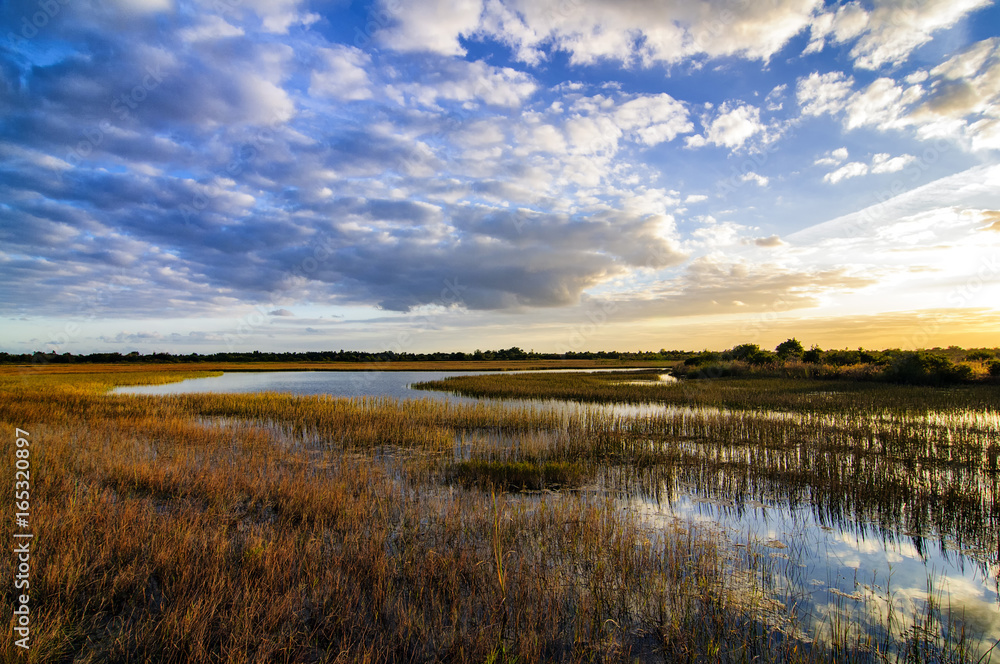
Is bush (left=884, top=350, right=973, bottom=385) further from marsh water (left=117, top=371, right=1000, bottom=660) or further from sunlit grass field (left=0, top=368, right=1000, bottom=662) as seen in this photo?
marsh water (left=117, top=371, right=1000, bottom=660)

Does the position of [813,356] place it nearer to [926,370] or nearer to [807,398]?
[926,370]

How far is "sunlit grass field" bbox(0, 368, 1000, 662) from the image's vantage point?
3984mm

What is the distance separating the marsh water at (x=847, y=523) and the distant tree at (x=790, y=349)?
172ft

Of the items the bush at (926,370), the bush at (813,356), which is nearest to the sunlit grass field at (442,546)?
the bush at (926,370)

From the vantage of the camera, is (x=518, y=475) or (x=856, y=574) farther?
(x=518, y=475)

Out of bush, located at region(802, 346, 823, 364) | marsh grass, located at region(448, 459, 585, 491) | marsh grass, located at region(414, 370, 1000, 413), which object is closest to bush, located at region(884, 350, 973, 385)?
marsh grass, located at region(414, 370, 1000, 413)

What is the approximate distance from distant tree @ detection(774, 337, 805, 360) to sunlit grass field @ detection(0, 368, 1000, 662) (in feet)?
164

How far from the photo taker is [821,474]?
9734mm

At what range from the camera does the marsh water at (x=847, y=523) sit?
5.09 m

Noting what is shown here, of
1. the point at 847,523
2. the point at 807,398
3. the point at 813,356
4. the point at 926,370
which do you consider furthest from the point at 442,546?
the point at 813,356

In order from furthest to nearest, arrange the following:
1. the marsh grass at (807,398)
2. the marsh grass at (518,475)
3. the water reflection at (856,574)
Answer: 1. the marsh grass at (807,398)
2. the marsh grass at (518,475)
3. the water reflection at (856,574)

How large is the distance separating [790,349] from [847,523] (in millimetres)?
63419

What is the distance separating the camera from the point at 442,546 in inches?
237

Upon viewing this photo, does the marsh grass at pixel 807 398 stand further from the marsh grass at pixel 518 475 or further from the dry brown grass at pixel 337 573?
the dry brown grass at pixel 337 573
